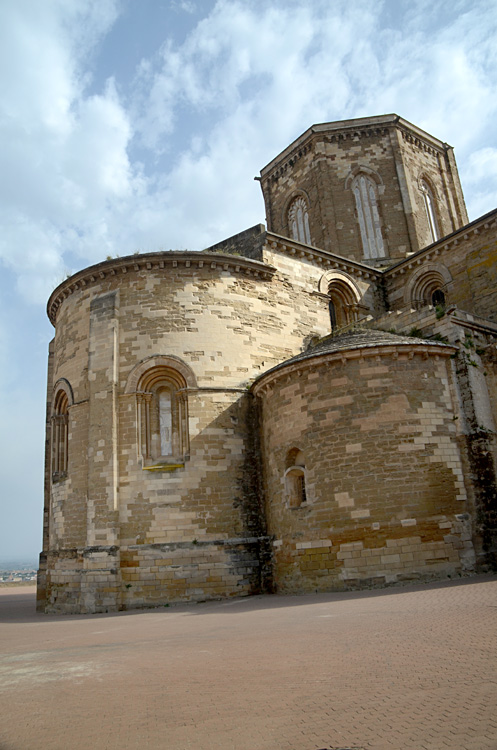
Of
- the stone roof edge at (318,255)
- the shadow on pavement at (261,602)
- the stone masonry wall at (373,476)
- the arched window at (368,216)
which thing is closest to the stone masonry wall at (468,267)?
the stone roof edge at (318,255)

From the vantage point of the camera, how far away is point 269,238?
1870 cm

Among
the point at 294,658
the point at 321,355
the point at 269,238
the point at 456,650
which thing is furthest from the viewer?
the point at 269,238

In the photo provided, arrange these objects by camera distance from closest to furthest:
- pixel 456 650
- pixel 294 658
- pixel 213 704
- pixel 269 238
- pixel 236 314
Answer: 1. pixel 213 704
2. pixel 456 650
3. pixel 294 658
4. pixel 236 314
5. pixel 269 238

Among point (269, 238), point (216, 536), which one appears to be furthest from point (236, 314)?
point (216, 536)

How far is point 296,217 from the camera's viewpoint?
2573 cm

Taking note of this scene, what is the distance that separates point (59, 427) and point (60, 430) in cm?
11

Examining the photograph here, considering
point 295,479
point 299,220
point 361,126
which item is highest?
point 361,126

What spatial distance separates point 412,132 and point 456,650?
2415cm

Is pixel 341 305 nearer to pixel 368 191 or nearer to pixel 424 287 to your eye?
pixel 424 287

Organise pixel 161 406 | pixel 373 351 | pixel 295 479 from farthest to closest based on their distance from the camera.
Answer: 1. pixel 161 406
2. pixel 295 479
3. pixel 373 351

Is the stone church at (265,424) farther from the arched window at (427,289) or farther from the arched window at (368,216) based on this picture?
the arched window at (368,216)

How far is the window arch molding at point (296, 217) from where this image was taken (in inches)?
986

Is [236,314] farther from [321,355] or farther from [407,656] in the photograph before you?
[407,656]

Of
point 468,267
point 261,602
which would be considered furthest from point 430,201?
point 261,602
